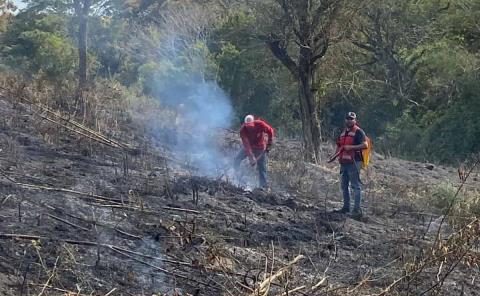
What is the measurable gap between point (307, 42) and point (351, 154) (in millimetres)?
7583

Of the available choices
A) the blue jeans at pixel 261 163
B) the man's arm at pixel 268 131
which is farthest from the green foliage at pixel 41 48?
the man's arm at pixel 268 131

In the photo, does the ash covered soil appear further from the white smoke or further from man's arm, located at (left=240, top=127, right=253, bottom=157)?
the white smoke

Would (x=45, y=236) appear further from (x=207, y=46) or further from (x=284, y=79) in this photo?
(x=207, y=46)

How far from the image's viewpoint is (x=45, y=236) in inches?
323

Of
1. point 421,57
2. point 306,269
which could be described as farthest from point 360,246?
point 421,57

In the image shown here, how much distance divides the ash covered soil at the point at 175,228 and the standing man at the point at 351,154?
1.08 feet

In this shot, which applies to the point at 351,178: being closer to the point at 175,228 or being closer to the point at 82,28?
the point at 175,228

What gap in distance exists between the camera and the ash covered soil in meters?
7.43

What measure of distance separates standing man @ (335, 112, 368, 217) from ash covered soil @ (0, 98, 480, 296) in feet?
1.08

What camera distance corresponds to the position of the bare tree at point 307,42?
18844 millimetres

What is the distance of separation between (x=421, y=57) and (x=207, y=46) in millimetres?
8992

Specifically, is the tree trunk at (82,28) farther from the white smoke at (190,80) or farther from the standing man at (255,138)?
the standing man at (255,138)

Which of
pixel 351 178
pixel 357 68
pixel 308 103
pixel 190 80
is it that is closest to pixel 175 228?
pixel 351 178

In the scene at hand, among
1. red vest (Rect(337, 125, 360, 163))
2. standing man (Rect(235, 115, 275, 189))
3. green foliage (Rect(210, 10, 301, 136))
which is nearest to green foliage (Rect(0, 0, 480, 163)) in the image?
green foliage (Rect(210, 10, 301, 136))
